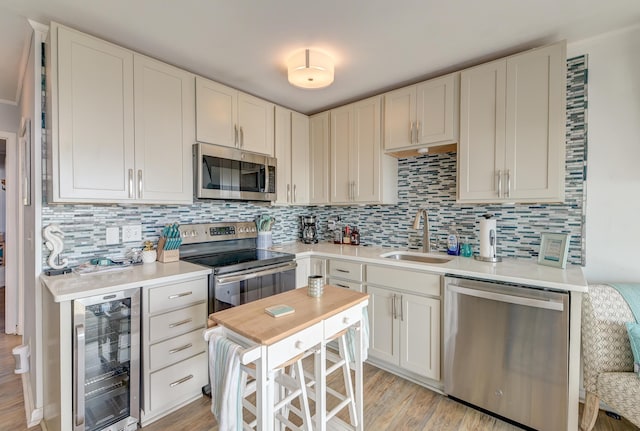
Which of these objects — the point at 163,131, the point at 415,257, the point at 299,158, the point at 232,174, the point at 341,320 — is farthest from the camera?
the point at 299,158

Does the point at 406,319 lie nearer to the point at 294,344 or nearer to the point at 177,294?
the point at 294,344

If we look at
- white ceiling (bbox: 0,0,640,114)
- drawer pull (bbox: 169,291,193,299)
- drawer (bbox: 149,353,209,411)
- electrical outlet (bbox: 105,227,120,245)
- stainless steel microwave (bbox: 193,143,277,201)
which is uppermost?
white ceiling (bbox: 0,0,640,114)

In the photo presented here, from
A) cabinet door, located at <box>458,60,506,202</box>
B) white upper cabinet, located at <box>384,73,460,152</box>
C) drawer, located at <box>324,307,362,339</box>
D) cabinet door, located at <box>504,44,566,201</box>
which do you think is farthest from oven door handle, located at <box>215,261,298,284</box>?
cabinet door, located at <box>504,44,566,201</box>

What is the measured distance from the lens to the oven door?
78.7 inches

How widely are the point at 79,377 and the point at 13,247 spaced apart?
2.61m

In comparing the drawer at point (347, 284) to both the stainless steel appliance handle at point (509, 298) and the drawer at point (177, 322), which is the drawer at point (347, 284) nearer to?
the stainless steel appliance handle at point (509, 298)

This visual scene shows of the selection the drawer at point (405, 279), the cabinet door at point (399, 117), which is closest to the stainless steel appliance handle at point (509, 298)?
the drawer at point (405, 279)

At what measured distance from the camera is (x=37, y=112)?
177cm

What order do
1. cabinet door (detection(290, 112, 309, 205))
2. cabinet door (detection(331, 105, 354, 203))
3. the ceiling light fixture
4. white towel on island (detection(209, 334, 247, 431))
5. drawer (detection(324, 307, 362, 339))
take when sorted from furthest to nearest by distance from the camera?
cabinet door (detection(290, 112, 309, 205)) < cabinet door (detection(331, 105, 354, 203)) < the ceiling light fixture < drawer (detection(324, 307, 362, 339)) < white towel on island (detection(209, 334, 247, 431))

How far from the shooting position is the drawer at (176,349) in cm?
177

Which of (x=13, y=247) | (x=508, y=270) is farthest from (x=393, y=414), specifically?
(x=13, y=247)

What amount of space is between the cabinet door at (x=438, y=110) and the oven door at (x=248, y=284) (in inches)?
61.8

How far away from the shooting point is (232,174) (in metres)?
2.48

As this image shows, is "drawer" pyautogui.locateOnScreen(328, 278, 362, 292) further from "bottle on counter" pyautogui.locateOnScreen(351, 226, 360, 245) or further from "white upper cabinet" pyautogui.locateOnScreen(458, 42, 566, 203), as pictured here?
"white upper cabinet" pyautogui.locateOnScreen(458, 42, 566, 203)
